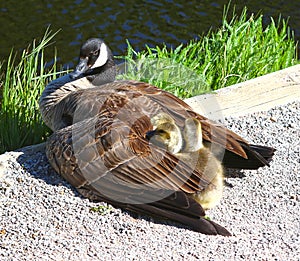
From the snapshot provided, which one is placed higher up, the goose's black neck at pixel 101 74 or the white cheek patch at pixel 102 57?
the white cheek patch at pixel 102 57

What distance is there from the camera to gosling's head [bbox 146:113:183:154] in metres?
5.18

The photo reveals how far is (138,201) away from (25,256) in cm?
92

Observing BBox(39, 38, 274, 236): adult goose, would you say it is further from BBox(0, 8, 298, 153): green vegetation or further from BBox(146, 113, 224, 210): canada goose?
BBox(0, 8, 298, 153): green vegetation

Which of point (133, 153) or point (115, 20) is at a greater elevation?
point (133, 153)

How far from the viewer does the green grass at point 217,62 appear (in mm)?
7398

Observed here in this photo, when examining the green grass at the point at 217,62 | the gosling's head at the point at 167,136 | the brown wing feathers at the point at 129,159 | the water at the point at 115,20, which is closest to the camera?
the brown wing feathers at the point at 129,159

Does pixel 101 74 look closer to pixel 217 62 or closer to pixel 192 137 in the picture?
pixel 192 137

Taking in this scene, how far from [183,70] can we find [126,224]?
116 inches

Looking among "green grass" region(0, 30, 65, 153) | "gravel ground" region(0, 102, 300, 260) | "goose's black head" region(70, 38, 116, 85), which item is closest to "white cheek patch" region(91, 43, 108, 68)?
"goose's black head" region(70, 38, 116, 85)

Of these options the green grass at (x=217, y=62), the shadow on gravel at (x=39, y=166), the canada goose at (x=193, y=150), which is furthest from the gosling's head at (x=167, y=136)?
the green grass at (x=217, y=62)

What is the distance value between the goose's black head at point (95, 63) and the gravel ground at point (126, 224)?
94 centimetres

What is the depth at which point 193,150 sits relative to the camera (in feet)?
17.4

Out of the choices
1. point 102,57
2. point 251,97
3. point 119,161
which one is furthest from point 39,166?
point 251,97

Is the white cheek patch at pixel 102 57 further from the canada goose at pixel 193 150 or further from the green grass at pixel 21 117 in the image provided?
the canada goose at pixel 193 150
